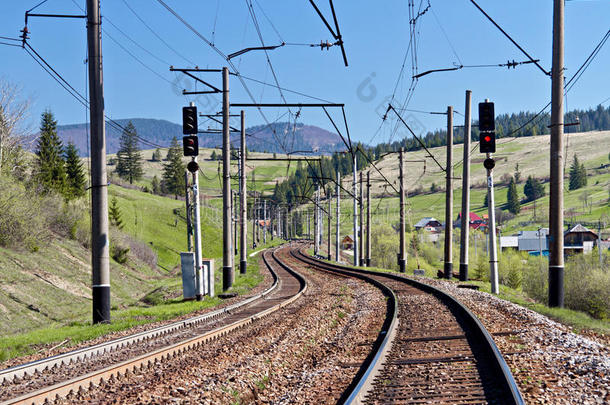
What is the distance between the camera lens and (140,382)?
943 cm

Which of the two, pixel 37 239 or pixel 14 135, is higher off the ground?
pixel 14 135

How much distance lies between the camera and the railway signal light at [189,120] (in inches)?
885

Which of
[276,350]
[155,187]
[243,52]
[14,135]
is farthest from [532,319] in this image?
[155,187]

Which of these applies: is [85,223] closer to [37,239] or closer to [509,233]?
[37,239]

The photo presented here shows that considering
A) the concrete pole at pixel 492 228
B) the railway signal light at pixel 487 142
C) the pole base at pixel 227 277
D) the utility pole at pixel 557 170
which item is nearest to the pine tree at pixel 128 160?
the pole base at pixel 227 277

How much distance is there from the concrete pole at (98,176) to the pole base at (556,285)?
13277 mm

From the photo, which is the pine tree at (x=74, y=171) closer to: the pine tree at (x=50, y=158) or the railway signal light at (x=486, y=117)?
the pine tree at (x=50, y=158)

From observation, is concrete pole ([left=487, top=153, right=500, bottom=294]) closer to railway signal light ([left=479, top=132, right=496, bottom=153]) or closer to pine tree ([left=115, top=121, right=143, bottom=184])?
railway signal light ([left=479, top=132, right=496, bottom=153])

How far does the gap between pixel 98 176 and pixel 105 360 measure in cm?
780

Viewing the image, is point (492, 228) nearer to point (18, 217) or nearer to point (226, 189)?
point (226, 189)

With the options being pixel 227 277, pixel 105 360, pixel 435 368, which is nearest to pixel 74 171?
pixel 227 277

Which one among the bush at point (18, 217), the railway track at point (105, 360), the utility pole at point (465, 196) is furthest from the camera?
the bush at point (18, 217)

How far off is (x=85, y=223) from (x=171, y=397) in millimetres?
57429

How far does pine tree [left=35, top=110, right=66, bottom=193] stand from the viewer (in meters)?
75.5
